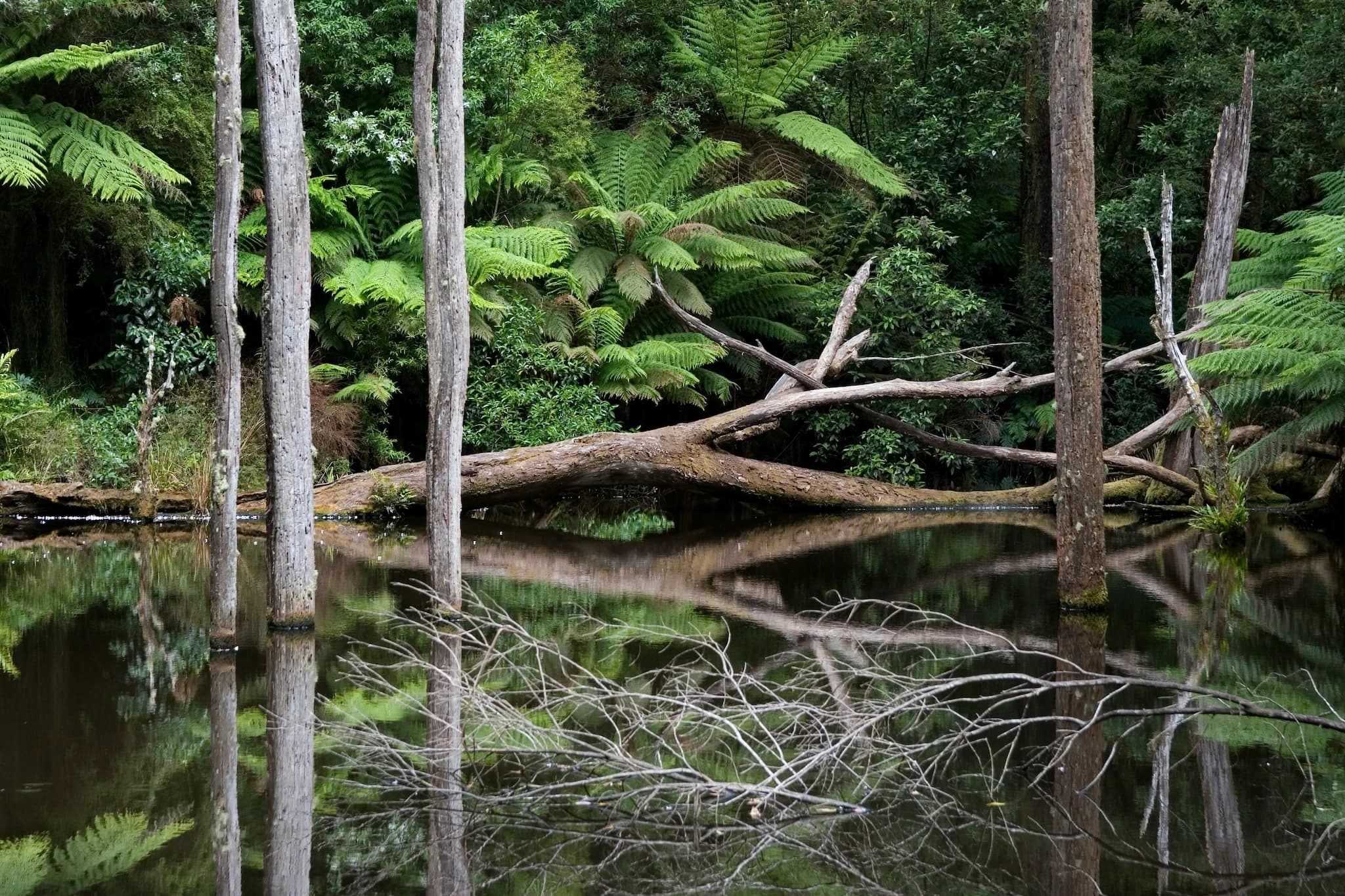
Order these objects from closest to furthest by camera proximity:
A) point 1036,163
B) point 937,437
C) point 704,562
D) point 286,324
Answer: point 286,324, point 704,562, point 937,437, point 1036,163

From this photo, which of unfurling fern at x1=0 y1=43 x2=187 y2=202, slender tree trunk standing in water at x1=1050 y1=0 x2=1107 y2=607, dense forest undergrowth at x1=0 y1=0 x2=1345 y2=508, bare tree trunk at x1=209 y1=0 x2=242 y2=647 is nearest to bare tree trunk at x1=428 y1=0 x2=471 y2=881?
bare tree trunk at x1=209 y1=0 x2=242 y2=647

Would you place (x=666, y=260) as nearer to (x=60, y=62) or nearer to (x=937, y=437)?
(x=937, y=437)

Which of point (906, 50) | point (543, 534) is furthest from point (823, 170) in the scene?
point (543, 534)

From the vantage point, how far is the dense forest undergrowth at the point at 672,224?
44.2ft

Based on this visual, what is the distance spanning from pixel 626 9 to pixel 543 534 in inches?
389

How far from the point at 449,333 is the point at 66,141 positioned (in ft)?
27.2

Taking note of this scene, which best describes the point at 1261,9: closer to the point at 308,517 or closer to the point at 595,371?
the point at 595,371

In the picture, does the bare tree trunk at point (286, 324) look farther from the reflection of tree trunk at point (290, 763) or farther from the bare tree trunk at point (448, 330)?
the bare tree trunk at point (448, 330)

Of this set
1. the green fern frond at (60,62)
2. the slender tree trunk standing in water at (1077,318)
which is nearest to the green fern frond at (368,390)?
the green fern frond at (60,62)

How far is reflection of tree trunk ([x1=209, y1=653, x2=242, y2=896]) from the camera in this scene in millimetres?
3330

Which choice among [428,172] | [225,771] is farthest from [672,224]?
[225,771]

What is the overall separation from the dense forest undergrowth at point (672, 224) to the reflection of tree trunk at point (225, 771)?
7179mm

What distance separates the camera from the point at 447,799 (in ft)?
13.0

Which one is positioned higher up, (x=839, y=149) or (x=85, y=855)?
(x=839, y=149)
